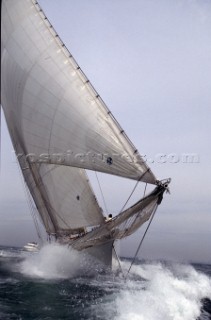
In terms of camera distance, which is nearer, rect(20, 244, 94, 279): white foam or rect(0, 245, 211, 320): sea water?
rect(0, 245, 211, 320): sea water

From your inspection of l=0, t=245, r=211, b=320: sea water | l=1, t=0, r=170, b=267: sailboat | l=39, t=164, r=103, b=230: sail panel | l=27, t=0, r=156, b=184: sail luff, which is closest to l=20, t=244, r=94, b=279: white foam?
l=0, t=245, r=211, b=320: sea water

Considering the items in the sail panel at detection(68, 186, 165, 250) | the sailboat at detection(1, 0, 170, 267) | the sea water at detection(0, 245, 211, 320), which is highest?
the sailboat at detection(1, 0, 170, 267)

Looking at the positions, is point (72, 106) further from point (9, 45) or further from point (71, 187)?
point (71, 187)

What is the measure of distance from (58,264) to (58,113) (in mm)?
12335

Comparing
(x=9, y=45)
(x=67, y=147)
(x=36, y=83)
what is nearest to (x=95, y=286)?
(x=67, y=147)

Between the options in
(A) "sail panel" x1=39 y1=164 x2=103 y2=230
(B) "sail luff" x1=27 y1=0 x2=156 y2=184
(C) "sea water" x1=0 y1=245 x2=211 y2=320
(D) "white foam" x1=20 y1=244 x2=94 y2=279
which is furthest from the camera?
(A) "sail panel" x1=39 y1=164 x2=103 y2=230

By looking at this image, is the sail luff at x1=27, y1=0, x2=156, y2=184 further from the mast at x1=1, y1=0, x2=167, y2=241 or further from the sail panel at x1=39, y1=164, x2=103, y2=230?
the sail panel at x1=39, y1=164, x2=103, y2=230

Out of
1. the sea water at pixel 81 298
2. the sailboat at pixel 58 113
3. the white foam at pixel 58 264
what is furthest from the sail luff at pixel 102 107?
the white foam at pixel 58 264

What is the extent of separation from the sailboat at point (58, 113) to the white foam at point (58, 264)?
3.13 meters

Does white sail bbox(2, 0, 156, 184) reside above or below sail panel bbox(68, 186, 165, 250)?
above

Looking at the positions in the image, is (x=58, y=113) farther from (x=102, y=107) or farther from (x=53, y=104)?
(x=102, y=107)

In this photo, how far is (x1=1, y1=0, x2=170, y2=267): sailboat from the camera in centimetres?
1602

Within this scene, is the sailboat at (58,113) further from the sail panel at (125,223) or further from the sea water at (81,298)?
the sea water at (81,298)

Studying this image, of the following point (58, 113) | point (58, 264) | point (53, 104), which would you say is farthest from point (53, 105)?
point (58, 264)
